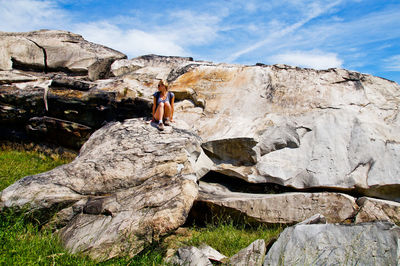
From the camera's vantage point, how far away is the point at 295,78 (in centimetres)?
977

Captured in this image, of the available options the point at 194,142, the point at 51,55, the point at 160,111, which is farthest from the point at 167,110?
the point at 51,55

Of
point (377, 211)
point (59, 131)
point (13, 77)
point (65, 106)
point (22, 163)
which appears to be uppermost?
point (13, 77)

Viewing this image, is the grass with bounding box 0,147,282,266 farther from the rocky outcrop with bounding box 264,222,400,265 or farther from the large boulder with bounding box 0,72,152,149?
the large boulder with bounding box 0,72,152,149

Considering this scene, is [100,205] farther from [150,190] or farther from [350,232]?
[350,232]

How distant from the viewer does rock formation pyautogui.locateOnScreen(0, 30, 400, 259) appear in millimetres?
6090

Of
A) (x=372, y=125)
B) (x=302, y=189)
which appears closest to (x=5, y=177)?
(x=302, y=189)

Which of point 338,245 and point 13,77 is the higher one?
point 13,77

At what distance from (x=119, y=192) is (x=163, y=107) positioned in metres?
2.87

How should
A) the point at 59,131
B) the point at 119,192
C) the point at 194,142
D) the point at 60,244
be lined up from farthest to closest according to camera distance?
the point at 59,131 < the point at 194,142 < the point at 119,192 < the point at 60,244

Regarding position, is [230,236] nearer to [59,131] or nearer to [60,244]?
[60,244]

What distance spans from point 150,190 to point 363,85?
21.9ft

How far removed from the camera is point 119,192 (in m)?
6.48

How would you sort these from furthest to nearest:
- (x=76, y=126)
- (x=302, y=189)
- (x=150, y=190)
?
1. (x=76, y=126)
2. (x=302, y=189)
3. (x=150, y=190)

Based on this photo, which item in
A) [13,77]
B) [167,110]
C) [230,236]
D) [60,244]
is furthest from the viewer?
[13,77]
